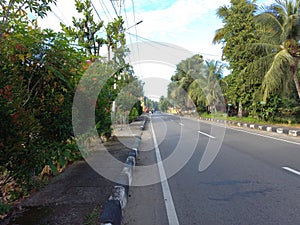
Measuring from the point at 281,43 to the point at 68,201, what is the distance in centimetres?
1723

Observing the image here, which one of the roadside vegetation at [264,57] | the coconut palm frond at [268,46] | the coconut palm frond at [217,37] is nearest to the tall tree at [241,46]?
the roadside vegetation at [264,57]

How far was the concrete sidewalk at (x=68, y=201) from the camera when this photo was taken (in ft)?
10.6

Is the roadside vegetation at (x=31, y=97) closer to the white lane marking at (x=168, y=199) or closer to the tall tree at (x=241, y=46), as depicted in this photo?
the white lane marking at (x=168, y=199)

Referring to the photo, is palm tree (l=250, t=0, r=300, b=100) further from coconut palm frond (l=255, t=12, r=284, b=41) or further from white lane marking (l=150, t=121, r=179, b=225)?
white lane marking (l=150, t=121, r=179, b=225)

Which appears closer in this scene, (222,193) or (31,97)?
(31,97)

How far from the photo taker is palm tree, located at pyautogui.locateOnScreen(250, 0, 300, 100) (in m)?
15.5

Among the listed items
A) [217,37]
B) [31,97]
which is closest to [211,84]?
[217,37]

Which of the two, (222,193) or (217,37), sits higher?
(217,37)

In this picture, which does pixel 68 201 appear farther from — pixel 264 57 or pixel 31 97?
pixel 264 57

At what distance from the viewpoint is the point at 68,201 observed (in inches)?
150

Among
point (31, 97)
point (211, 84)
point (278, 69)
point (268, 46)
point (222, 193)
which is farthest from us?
point (211, 84)

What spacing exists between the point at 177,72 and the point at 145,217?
5132cm

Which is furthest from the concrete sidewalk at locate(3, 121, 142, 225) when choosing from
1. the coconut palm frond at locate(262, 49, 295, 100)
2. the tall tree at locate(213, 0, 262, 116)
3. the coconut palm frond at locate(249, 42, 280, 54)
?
the tall tree at locate(213, 0, 262, 116)

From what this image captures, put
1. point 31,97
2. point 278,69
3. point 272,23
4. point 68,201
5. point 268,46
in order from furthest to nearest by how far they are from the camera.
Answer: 1. point 268,46
2. point 272,23
3. point 278,69
4. point 68,201
5. point 31,97
